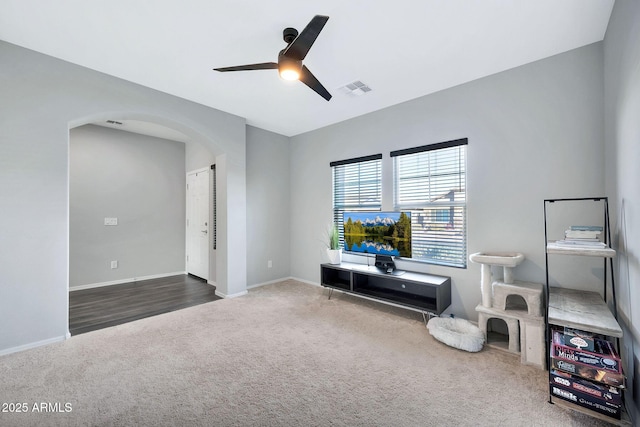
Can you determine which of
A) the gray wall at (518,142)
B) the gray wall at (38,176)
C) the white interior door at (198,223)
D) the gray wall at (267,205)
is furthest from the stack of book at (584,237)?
the white interior door at (198,223)

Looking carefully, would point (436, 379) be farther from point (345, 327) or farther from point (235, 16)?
point (235, 16)

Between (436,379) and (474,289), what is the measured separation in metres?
1.30

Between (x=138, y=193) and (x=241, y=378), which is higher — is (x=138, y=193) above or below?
above

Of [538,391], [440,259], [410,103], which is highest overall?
[410,103]

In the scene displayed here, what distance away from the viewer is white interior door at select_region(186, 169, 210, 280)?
4.92 m

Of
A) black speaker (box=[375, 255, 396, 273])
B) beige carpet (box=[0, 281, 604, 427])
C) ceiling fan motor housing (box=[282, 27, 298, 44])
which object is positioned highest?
ceiling fan motor housing (box=[282, 27, 298, 44])

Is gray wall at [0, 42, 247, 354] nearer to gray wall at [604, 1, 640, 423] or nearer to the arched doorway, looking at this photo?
the arched doorway

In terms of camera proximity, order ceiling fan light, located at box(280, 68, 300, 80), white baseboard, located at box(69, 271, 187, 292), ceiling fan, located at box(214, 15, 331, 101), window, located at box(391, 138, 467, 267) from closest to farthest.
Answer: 1. ceiling fan, located at box(214, 15, 331, 101)
2. ceiling fan light, located at box(280, 68, 300, 80)
3. window, located at box(391, 138, 467, 267)
4. white baseboard, located at box(69, 271, 187, 292)

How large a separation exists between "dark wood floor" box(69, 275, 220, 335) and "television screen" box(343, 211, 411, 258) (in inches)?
84.5

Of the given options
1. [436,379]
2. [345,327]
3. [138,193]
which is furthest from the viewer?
[138,193]

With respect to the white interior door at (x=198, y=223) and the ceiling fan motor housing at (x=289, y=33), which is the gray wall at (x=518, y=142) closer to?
the ceiling fan motor housing at (x=289, y=33)

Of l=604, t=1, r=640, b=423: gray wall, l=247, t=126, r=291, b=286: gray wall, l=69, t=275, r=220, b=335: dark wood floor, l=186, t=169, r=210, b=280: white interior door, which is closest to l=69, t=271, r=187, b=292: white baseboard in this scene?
l=69, t=275, r=220, b=335: dark wood floor

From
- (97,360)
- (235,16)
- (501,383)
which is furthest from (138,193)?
(501,383)

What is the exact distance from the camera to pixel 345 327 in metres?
2.90
